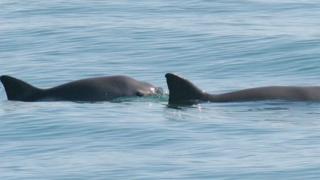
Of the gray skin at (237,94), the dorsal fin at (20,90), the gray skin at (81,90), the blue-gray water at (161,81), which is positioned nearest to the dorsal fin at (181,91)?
the gray skin at (237,94)

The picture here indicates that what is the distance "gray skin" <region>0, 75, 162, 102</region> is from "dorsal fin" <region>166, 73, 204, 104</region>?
141 cm

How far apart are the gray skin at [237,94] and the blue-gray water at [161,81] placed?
0.28 m

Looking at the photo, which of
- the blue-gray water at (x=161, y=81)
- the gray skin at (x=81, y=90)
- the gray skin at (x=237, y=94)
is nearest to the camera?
the blue-gray water at (x=161, y=81)

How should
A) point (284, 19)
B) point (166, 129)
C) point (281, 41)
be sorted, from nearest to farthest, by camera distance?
point (166, 129)
point (281, 41)
point (284, 19)

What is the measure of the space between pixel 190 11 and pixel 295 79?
10.9 meters

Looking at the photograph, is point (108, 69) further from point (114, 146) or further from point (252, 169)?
point (252, 169)

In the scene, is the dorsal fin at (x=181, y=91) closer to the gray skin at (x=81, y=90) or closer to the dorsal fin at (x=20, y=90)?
the gray skin at (x=81, y=90)

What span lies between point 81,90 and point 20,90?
0.97 metres

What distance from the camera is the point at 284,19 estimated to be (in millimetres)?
35125

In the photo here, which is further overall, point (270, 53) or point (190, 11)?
point (190, 11)

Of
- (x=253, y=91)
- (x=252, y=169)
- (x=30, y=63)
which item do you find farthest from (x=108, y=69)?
(x=252, y=169)

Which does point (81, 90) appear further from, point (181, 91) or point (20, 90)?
point (181, 91)

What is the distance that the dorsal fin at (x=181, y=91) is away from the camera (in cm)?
2327

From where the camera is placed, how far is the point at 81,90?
25.1 m
